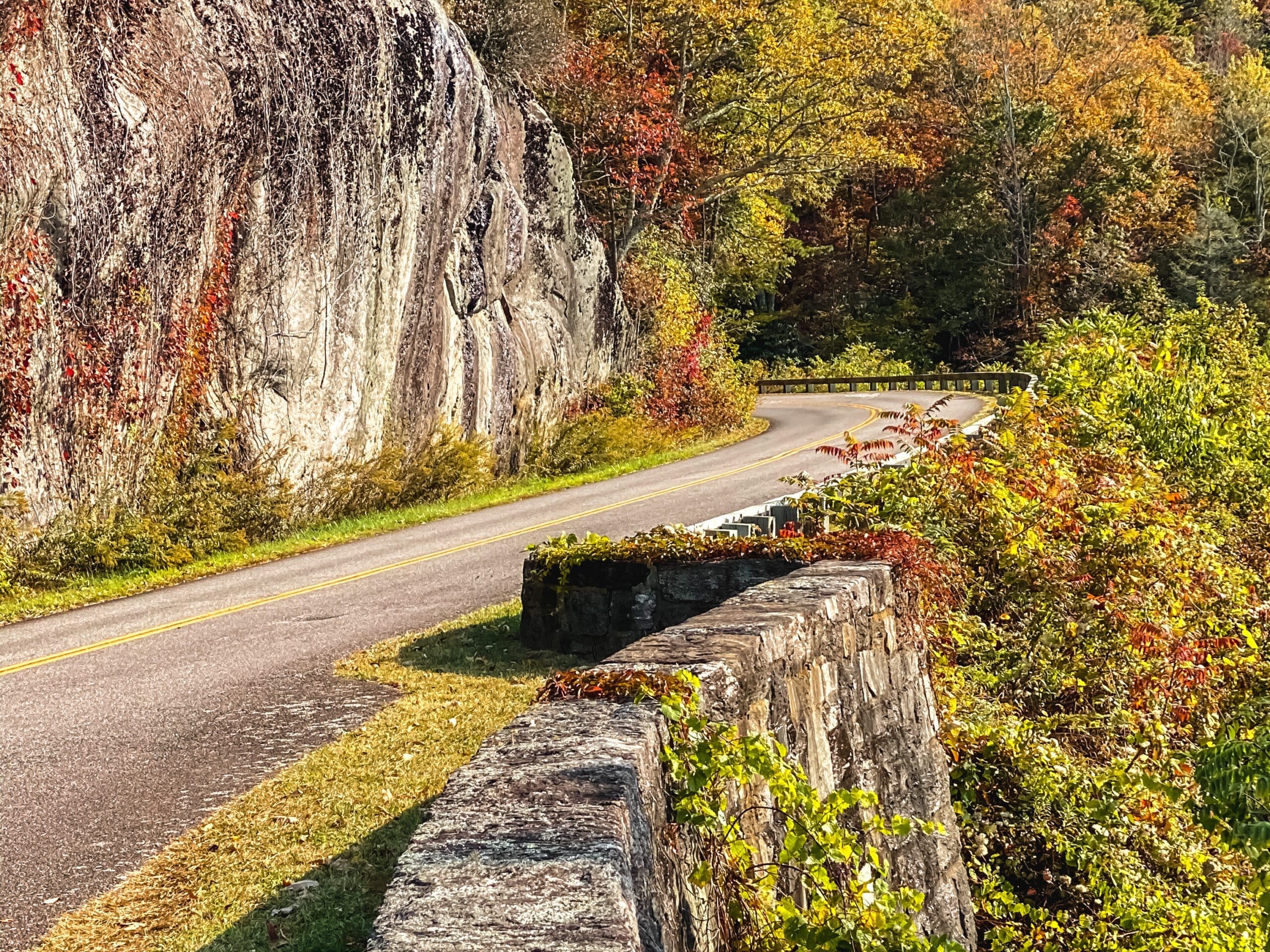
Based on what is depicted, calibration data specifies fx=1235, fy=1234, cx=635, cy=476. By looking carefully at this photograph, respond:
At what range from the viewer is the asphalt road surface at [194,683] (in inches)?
231

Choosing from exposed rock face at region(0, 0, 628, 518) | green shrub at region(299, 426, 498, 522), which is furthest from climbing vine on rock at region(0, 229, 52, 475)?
green shrub at region(299, 426, 498, 522)

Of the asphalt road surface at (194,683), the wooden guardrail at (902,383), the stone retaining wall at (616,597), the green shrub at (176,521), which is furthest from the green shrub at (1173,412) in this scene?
A: the wooden guardrail at (902,383)

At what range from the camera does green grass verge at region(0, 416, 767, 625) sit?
12.8 m

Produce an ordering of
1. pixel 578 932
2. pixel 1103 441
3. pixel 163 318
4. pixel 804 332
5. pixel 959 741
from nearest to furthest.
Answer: pixel 578 932 → pixel 959 741 → pixel 1103 441 → pixel 163 318 → pixel 804 332

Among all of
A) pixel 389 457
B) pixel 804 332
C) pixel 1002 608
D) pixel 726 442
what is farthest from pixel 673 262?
pixel 1002 608

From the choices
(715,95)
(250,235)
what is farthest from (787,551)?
(715,95)

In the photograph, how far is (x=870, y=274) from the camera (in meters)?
54.1

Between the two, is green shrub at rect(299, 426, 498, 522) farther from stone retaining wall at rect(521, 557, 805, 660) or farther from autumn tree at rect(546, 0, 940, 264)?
autumn tree at rect(546, 0, 940, 264)

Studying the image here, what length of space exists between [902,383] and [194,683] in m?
38.1

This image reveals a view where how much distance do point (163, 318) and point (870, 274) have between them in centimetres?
4271

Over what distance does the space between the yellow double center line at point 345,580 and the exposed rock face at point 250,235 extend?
11.8ft

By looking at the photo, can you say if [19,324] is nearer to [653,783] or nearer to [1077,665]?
[1077,665]

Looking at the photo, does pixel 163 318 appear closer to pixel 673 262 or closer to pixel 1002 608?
pixel 1002 608

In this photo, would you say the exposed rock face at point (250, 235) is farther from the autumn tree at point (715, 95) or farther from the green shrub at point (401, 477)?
the autumn tree at point (715, 95)
